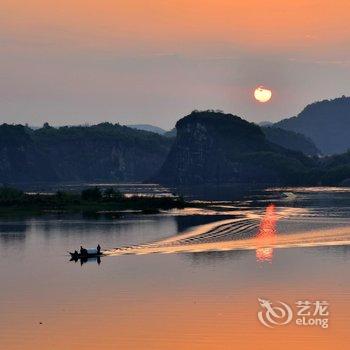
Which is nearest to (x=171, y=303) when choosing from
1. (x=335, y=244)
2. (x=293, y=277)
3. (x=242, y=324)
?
(x=242, y=324)

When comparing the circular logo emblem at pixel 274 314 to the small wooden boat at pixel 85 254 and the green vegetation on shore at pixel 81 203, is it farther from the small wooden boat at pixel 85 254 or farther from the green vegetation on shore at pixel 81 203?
the green vegetation on shore at pixel 81 203

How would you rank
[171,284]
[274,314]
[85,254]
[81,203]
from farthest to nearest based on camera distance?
[81,203] < [85,254] < [171,284] < [274,314]

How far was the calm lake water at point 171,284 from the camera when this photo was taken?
55.7 m

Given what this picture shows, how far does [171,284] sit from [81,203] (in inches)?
3623

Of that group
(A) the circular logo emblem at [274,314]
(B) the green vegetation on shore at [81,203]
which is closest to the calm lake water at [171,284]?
(A) the circular logo emblem at [274,314]

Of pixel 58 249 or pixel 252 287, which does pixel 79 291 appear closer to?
pixel 252 287

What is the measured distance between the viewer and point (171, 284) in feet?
247

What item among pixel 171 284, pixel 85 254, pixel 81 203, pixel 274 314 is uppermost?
pixel 81 203

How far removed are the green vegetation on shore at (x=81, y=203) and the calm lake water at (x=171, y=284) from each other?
1022 inches

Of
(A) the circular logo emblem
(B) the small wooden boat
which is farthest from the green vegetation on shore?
(A) the circular logo emblem

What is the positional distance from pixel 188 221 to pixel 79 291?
67.5m

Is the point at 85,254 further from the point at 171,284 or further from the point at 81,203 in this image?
the point at 81,203

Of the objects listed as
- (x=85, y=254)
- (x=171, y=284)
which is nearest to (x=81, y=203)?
(x=85, y=254)

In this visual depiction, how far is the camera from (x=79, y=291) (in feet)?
239
